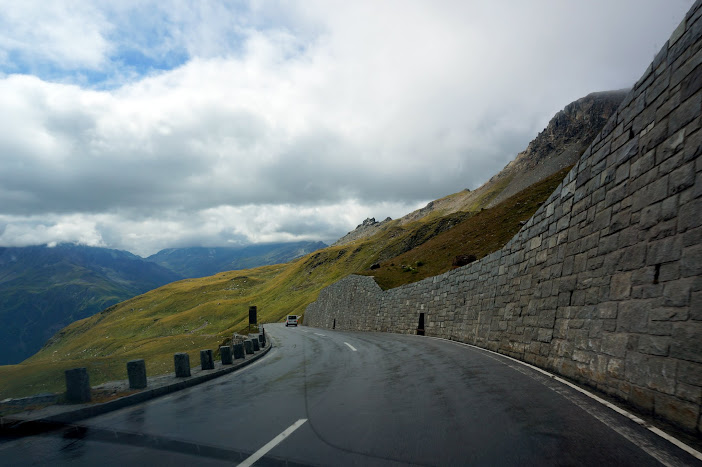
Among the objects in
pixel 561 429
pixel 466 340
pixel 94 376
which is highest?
pixel 561 429

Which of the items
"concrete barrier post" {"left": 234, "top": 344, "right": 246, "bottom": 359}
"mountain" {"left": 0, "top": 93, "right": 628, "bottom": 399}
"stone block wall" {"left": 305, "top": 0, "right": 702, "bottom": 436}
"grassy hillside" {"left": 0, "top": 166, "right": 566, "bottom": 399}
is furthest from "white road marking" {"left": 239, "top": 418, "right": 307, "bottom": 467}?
"mountain" {"left": 0, "top": 93, "right": 628, "bottom": 399}

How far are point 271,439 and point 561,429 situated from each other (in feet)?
12.7

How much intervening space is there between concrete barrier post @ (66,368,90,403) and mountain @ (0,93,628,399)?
698 inches

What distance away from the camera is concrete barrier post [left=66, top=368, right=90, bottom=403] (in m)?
7.63

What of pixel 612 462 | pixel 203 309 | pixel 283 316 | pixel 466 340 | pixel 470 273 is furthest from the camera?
pixel 203 309

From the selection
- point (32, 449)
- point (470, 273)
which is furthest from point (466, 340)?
point (32, 449)

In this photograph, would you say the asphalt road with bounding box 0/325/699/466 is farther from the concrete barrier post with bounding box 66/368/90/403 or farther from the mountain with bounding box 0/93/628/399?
the mountain with bounding box 0/93/628/399

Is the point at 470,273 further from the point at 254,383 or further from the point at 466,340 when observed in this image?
the point at 254,383

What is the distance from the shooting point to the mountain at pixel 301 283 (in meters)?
34.8

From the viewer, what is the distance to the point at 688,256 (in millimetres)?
5980

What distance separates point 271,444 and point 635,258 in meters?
7.09

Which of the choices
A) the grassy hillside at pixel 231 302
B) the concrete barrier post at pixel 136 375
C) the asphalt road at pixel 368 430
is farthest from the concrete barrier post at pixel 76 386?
the grassy hillside at pixel 231 302

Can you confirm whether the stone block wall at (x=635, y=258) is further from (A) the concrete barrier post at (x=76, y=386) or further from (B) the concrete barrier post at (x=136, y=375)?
(A) the concrete barrier post at (x=76, y=386)

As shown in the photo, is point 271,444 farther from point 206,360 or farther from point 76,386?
point 206,360
